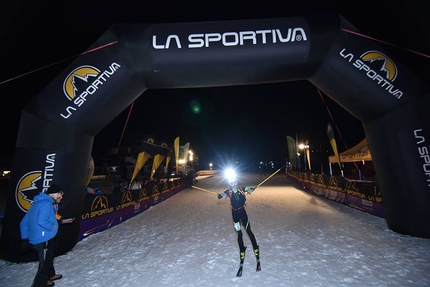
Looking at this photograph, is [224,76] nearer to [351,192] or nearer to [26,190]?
[26,190]

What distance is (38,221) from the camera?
325cm

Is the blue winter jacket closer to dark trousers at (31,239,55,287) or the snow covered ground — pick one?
dark trousers at (31,239,55,287)

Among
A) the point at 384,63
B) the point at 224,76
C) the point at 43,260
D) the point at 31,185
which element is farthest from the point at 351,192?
the point at 31,185

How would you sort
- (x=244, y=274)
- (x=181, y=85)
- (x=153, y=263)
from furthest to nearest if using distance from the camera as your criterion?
(x=181, y=85), (x=153, y=263), (x=244, y=274)

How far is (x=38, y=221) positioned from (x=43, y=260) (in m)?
0.68

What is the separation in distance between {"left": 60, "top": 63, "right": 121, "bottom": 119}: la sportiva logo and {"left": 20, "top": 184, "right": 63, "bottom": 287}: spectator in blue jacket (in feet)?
7.28

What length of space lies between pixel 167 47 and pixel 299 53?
3123 mm

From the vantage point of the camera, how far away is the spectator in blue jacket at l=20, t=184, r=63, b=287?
329cm

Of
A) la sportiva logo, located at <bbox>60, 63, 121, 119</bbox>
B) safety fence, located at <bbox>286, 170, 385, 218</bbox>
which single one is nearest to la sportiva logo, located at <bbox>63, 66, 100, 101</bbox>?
la sportiva logo, located at <bbox>60, 63, 121, 119</bbox>

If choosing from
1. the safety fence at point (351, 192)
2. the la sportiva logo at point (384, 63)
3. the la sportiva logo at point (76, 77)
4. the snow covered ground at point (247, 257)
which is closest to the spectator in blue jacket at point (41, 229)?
the snow covered ground at point (247, 257)

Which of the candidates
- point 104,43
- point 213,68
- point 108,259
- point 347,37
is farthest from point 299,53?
point 108,259

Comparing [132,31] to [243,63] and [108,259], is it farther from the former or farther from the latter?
[108,259]

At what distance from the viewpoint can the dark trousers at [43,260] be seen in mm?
3320

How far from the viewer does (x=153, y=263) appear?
455 centimetres
